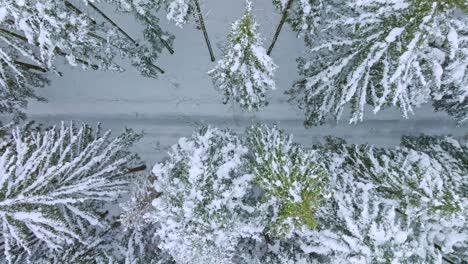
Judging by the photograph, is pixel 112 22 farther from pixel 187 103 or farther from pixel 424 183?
pixel 424 183

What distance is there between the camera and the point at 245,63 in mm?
6504

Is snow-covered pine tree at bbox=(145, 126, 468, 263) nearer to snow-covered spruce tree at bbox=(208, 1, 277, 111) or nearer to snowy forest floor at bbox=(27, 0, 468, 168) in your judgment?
snow-covered spruce tree at bbox=(208, 1, 277, 111)

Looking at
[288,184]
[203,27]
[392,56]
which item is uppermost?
[203,27]

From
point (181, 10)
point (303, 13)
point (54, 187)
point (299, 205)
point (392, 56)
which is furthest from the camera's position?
point (181, 10)

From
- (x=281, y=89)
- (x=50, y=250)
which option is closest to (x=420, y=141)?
(x=281, y=89)

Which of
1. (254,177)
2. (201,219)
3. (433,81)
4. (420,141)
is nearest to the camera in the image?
(201,219)

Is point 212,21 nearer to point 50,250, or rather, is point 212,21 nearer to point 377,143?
point 377,143

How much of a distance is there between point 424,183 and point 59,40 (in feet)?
20.6

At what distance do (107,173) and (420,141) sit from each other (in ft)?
20.4

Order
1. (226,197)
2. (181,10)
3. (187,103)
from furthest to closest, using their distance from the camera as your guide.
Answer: (187,103) < (181,10) < (226,197)

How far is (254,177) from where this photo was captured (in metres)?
6.46

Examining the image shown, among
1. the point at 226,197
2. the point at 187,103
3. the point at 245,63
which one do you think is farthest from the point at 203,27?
the point at 226,197

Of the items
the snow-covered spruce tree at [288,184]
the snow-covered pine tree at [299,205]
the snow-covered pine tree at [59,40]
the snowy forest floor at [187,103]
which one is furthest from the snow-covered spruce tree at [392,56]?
the snow-covered pine tree at [59,40]

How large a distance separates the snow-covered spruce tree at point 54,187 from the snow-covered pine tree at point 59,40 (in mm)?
1302
